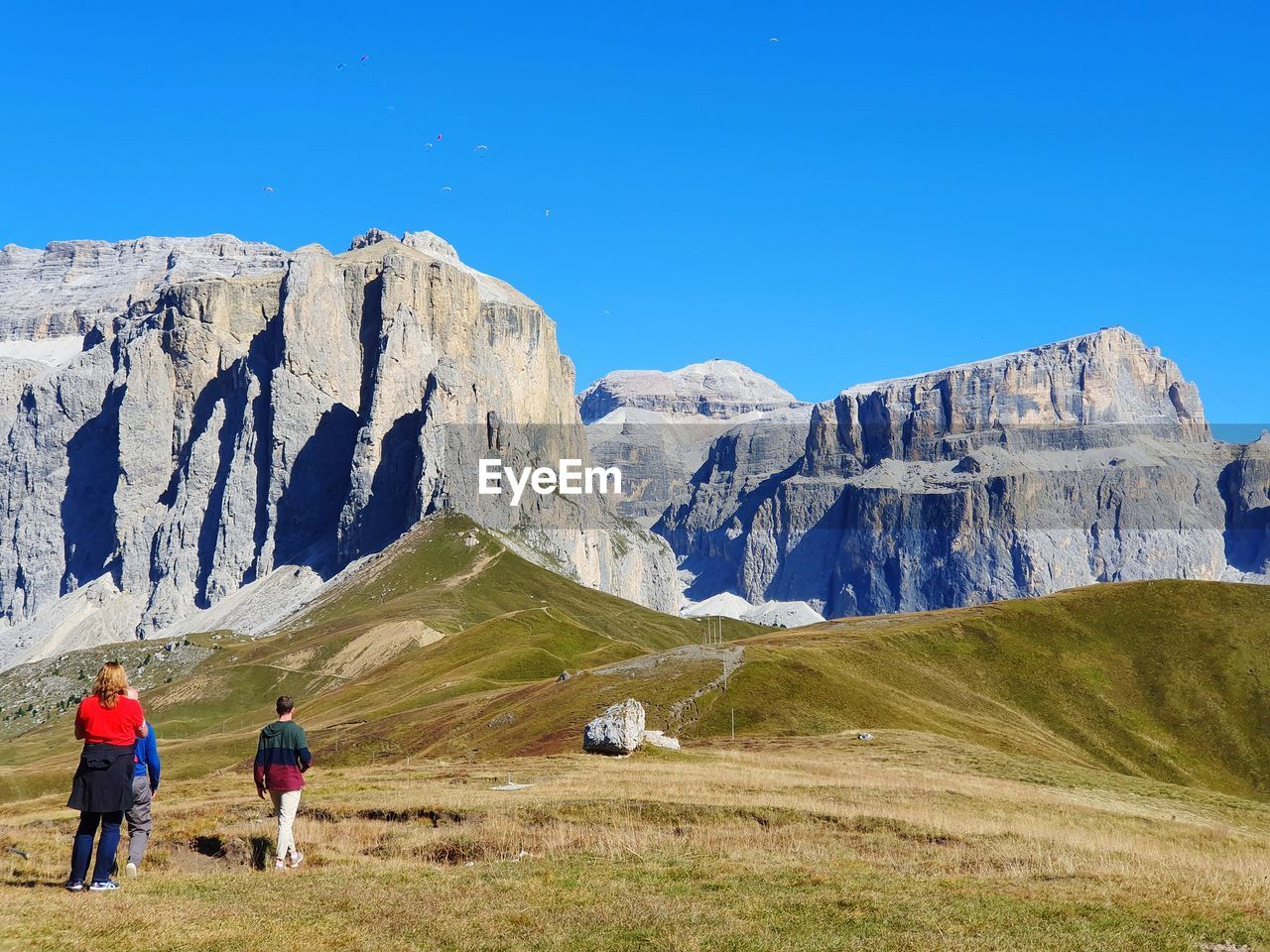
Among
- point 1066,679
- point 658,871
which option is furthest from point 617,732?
point 1066,679

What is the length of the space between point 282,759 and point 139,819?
9.57 feet

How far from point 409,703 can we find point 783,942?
116m

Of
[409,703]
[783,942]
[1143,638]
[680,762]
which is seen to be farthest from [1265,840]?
[409,703]

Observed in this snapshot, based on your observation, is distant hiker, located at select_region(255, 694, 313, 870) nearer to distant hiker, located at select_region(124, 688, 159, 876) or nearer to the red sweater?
distant hiker, located at select_region(124, 688, 159, 876)

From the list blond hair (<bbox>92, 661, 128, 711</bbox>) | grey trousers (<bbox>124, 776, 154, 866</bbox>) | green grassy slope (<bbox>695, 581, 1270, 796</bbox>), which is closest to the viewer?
blond hair (<bbox>92, 661, 128, 711</bbox>)

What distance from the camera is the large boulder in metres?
55.2

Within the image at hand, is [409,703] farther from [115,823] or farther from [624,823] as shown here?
[115,823]

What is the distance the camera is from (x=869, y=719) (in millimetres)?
79688

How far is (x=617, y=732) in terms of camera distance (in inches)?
2183

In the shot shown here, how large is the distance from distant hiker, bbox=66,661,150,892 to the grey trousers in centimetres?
118

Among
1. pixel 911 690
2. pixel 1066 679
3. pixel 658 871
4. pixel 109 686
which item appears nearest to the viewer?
pixel 109 686

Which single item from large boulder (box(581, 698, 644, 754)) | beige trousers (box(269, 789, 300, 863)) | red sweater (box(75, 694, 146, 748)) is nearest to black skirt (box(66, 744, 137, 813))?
red sweater (box(75, 694, 146, 748))

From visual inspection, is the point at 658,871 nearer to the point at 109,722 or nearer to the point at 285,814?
the point at 285,814

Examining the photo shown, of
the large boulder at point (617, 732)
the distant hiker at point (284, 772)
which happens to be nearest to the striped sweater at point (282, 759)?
the distant hiker at point (284, 772)
